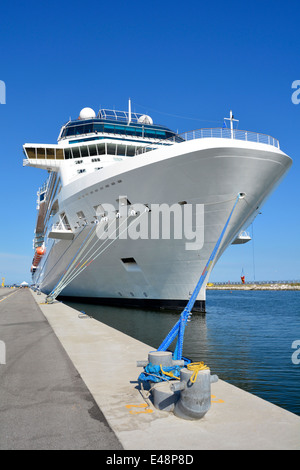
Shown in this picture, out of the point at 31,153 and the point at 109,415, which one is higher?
the point at 31,153

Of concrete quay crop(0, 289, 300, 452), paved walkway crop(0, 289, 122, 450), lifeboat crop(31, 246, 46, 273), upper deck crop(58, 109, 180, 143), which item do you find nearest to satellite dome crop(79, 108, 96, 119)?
upper deck crop(58, 109, 180, 143)

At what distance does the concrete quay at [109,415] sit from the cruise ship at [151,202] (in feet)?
31.3

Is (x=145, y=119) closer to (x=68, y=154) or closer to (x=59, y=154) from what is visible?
(x=68, y=154)

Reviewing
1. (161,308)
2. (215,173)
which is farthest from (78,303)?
(215,173)

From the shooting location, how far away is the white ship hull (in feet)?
51.3

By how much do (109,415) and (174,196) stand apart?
43.8ft

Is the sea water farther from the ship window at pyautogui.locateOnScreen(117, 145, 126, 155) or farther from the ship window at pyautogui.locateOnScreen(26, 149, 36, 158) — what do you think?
the ship window at pyautogui.locateOnScreen(26, 149, 36, 158)

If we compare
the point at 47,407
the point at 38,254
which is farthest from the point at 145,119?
the point at 47,407

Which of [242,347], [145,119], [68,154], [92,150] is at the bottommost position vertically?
[242,347]

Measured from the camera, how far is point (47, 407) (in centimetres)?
488

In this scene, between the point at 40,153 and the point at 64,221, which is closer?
the point at 40,153

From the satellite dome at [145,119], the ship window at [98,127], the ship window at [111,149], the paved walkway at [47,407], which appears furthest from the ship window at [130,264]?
the satellite dome at [145,119]

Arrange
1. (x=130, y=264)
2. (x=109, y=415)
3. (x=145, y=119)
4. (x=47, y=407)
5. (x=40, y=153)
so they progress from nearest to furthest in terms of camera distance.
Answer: (x=109, y=415)
(x=47, y=407)
(x=130, y=264)
(x=40, y=153)
(x=145, y=119)

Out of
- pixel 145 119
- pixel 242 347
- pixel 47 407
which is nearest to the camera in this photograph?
pixel 47 407
